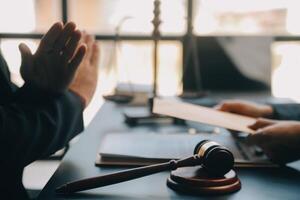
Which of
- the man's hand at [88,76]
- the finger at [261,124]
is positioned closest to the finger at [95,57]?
the man's hand at [88,76]

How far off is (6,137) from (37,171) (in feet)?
5.09

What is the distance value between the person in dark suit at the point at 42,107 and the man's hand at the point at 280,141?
0.37m

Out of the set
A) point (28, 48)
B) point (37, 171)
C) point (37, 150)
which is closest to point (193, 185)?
point (37, 150)

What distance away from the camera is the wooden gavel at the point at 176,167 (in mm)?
804

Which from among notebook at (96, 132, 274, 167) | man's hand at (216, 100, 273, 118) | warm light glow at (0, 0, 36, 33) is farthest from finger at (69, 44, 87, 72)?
warm light glow at (0, 0, 36, 33)

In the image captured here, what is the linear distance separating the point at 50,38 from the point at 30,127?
0.61ft

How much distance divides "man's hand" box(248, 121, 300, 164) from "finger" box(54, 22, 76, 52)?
0.41m

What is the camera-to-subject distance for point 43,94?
94 cm

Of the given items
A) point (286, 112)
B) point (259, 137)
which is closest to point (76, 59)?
point (259, 137)

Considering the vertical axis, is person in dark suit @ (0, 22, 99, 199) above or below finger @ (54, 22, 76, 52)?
below

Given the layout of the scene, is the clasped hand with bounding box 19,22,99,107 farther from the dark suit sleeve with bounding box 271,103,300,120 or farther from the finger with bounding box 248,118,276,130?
the dark suit sleeve with bounding box 271,103,300,120

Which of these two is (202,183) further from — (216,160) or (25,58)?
(25,58)

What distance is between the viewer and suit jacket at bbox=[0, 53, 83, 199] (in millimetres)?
862

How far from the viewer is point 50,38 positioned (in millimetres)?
958
